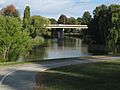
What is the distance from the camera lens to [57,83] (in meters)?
20.2

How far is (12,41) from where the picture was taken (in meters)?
48.8

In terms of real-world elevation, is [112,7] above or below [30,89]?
above

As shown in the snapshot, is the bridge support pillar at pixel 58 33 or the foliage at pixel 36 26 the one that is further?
the bridge support pillar at pixel 58 33

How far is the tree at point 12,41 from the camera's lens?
48.7m

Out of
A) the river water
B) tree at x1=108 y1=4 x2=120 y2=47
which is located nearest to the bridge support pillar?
the river water

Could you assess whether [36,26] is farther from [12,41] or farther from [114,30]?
[12,41]

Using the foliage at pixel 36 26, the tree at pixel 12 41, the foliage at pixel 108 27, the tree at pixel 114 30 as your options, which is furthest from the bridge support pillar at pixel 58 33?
the tree at pixel 12 41

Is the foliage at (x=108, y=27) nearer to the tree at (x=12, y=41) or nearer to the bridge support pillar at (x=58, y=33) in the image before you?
the tree at (x=12, y=41)

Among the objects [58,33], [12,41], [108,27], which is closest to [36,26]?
[108,27]

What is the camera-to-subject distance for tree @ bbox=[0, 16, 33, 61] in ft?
160

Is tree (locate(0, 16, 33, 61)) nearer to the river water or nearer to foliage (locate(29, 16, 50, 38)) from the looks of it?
the river water

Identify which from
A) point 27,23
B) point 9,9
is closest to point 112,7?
→ point 27,23

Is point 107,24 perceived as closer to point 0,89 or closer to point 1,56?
point 1,56

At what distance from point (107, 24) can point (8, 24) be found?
36.9 metres
